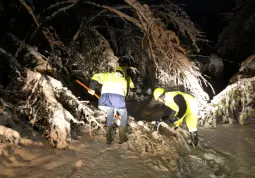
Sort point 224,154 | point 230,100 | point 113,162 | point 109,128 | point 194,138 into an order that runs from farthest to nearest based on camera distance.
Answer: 1. point 230,100
2. point 194,138
3. point 224,154
4. point 109,128
5. point 113,162

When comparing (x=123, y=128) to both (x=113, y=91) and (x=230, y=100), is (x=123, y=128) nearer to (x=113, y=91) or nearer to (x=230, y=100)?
(x=113, y=91)

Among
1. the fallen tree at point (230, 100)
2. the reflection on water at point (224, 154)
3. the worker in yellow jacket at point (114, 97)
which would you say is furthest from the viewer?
the fallen tree at point (230, 100)

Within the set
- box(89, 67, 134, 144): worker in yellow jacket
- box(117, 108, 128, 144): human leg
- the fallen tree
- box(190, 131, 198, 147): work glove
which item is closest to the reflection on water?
box(190, 131, 198, 147): work glove

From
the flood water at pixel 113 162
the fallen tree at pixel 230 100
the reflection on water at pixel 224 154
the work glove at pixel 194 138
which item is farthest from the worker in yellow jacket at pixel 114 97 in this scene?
the fallen tree at pixel 230 100

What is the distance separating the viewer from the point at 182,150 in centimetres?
559

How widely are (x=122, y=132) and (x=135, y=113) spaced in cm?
747

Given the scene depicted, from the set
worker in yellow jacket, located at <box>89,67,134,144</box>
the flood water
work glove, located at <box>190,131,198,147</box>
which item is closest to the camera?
the flood water

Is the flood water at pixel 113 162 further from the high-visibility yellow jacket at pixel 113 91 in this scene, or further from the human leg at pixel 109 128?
the high-visibility yellow jacket at pixel 113 91

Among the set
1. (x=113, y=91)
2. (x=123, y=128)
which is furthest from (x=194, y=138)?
(x=113, y=91)

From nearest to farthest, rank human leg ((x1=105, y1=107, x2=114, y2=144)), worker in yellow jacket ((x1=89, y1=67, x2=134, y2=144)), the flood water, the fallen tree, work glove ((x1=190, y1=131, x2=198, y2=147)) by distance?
the flood water, human leg ((x1=105, y1=107, x2=114, y2=144)), worker in yellow jacket ((x1=89, y1=67, x2=134, y2=144)), work glove ((x1=190, y1=131, x2=198, y2=147)), the fallen tree

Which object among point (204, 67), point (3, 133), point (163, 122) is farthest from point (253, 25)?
point (3, 133)

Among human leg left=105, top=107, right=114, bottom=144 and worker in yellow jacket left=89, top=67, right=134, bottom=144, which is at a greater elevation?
worker in yellow jacket left=89, top=67, right=134, bottom=144

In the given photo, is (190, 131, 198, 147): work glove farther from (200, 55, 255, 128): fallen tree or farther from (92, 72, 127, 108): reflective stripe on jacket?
(92, 72, 127, 108): reflective stripe on jacket

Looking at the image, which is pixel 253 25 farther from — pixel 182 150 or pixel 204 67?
pixel 182 150
